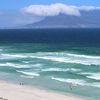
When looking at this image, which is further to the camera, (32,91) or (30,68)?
(30,68)

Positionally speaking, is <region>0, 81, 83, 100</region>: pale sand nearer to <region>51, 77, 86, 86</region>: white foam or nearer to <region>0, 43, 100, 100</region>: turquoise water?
<region>0, 43, 100, 100</region>: turquoise water

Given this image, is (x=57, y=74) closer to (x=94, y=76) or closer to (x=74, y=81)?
(x=94, y=76)

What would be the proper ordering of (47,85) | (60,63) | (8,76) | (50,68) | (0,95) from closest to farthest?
1. (0,95)
2. (47,85)
3. (8,76)
4. (50,68)
5. (60,63)

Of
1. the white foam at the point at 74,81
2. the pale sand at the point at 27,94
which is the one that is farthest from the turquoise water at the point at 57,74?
the pale sand at the point at 27,94

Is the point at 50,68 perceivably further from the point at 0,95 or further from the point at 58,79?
the point at 0,95

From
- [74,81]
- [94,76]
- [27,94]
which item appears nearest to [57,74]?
[94,76]

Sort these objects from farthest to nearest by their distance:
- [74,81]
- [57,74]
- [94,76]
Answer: [57,74]
[94,76]
[74,81]

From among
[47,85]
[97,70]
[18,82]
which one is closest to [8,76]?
[18,82]

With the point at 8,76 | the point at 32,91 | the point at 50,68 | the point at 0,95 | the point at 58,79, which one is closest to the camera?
the point at 0,95
